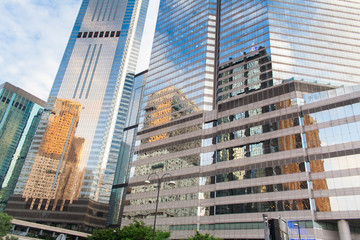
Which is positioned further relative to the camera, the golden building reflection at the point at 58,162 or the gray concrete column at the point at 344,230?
the golden building reflection at the point at 58,162

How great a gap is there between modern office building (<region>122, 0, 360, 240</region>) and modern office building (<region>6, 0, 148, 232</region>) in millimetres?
58252

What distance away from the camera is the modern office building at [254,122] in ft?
154

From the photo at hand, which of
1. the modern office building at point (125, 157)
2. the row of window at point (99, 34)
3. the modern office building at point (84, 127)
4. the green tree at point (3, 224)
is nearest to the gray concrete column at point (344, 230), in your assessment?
the green tree at point (3, 224)

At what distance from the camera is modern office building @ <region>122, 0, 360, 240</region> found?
47000 millimetres

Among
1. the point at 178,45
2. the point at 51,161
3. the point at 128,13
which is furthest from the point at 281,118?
the point at 128,13

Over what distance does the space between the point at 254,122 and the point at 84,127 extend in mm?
102166

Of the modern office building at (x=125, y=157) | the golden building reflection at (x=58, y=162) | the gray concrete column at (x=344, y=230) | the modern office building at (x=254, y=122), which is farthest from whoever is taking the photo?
the modern office building at (x=125, y=157)

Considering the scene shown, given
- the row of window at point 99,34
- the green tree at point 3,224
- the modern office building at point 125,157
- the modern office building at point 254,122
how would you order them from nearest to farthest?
the modern office building at point 254,122 → the green tree at point 3,224 → the modern office building at point 125,157 → the row of window at point 99,34

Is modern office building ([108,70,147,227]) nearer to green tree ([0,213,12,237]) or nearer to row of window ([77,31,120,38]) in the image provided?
row of window ([77,31,120,38])

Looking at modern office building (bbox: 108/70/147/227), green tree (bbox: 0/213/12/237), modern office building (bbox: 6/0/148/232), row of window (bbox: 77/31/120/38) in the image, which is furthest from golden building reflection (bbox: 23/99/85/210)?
green tree (bbox: 0/213/12/237)

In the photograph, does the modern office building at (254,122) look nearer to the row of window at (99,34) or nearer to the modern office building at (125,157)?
the modern office building at (125,157)

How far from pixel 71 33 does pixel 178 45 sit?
9989cm

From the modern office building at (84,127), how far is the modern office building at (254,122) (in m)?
58.3

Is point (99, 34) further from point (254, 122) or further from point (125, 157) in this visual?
point (254, 122)
